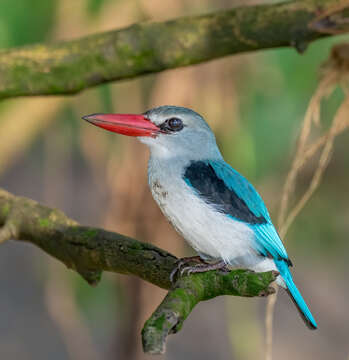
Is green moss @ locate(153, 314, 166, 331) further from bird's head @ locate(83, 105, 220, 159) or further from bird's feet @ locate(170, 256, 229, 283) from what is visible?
bird's head @ locate(83, 105, 220, 159)

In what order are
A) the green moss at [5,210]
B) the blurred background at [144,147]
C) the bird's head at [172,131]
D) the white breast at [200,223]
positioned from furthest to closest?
1. the blurred background at [144,147]
2. the green moss at [5,210]
3. the bird's head at [172,131]
4. the white breast at [200,223]

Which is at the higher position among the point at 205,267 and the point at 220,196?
the point at 220,196

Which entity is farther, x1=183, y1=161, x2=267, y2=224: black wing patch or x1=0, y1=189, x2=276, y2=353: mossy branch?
x1=183, y1=161, x2=267, y2=224: black wing patch

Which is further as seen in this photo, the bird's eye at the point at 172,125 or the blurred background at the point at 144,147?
the blurred background at the point at 144,147

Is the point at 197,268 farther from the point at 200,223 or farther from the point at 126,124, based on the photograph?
the point at 126,124

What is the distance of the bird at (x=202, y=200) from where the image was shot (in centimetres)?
269

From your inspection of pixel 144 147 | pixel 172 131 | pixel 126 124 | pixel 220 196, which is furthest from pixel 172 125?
pixel 144 147

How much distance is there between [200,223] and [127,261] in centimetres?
A: 32

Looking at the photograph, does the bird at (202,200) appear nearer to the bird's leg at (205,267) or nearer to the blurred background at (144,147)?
the bird's leg at (205,267)

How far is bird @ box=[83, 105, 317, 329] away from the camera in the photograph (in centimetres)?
269

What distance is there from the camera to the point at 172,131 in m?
2.97

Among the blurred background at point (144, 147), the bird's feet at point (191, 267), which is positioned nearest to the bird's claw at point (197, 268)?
the bird's feet at point (191, 267)

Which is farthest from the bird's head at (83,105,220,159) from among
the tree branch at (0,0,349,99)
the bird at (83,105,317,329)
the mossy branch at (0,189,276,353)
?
the mossy branch at (0,189,276,353)

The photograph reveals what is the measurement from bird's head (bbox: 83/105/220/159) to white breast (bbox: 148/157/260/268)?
6.6 inches
